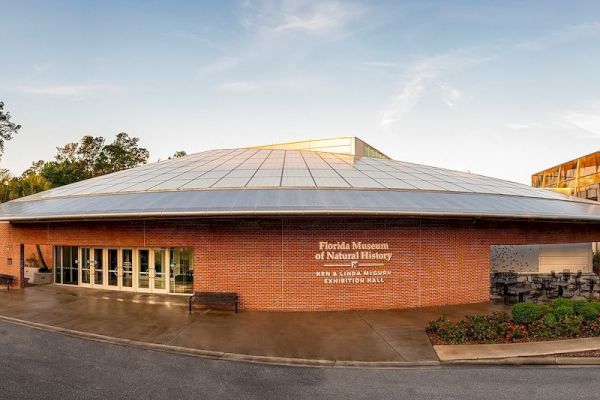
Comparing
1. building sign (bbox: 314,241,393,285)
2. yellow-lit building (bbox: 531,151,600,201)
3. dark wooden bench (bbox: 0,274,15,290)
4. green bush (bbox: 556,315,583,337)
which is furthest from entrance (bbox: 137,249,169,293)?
yellow-lit building (bbox: 531,151,600,201)

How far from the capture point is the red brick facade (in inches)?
533

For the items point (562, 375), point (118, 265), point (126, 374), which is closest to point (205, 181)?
point (118, 265)

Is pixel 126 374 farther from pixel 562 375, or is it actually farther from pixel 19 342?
pixel 562 375

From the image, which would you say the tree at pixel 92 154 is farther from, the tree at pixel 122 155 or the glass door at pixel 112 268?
the glass door at pixel 112 268

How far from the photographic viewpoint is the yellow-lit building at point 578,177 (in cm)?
3716

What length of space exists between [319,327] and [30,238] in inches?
623

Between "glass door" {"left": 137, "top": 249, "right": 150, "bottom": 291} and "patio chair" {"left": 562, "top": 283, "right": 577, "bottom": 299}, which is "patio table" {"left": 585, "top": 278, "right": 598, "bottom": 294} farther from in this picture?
"glass door" {"left": 137, "top": 249, "right": 150, "bottom": 291}

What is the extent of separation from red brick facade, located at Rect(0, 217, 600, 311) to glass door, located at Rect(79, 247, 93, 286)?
4.74 metres

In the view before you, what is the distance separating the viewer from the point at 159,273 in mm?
16250

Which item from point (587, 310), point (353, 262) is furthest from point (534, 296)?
point (353, 262)

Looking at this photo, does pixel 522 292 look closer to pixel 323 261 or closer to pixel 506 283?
pixel 506 283

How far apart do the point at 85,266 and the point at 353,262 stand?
13734 millimetres

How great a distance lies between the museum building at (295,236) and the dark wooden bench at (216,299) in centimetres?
50

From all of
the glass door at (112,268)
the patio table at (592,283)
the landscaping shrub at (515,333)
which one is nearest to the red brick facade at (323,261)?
the glass door at (112,268)
